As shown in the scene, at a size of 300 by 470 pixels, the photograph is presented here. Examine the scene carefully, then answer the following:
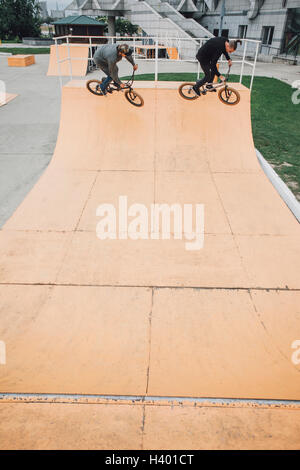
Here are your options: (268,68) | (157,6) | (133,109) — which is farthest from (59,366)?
(157,6)

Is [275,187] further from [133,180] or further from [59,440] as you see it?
[59,440]

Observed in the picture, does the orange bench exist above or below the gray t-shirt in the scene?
below

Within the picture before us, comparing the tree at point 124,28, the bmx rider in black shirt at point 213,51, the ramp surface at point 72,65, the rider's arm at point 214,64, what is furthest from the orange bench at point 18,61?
the tree at point 124,28

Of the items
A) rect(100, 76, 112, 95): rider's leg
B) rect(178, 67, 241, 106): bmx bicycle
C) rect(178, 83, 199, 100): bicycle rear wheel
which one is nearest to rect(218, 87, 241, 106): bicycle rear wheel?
rect(178, 67, 241, 106): bmx bicycle

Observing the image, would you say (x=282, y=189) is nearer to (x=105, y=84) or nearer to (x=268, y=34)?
(x=105, y=84)

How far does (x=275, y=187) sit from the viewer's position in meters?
7.30

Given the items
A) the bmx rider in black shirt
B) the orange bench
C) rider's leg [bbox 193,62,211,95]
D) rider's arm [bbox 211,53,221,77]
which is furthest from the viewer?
the orange bench

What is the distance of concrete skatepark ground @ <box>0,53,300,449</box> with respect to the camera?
2.88 meters

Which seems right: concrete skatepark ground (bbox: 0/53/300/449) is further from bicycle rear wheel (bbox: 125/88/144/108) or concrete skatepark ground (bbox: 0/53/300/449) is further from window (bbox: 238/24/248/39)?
window (bbox: 238/24/248/39)

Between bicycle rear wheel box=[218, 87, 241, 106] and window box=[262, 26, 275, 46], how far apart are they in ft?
88.2

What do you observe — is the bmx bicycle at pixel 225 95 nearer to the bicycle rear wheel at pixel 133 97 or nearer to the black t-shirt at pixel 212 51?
the black t-shirt at pixel 212 51

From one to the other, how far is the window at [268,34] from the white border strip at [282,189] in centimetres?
2854

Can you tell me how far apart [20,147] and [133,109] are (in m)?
3.90

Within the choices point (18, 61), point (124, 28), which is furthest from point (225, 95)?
point (124, 28)
